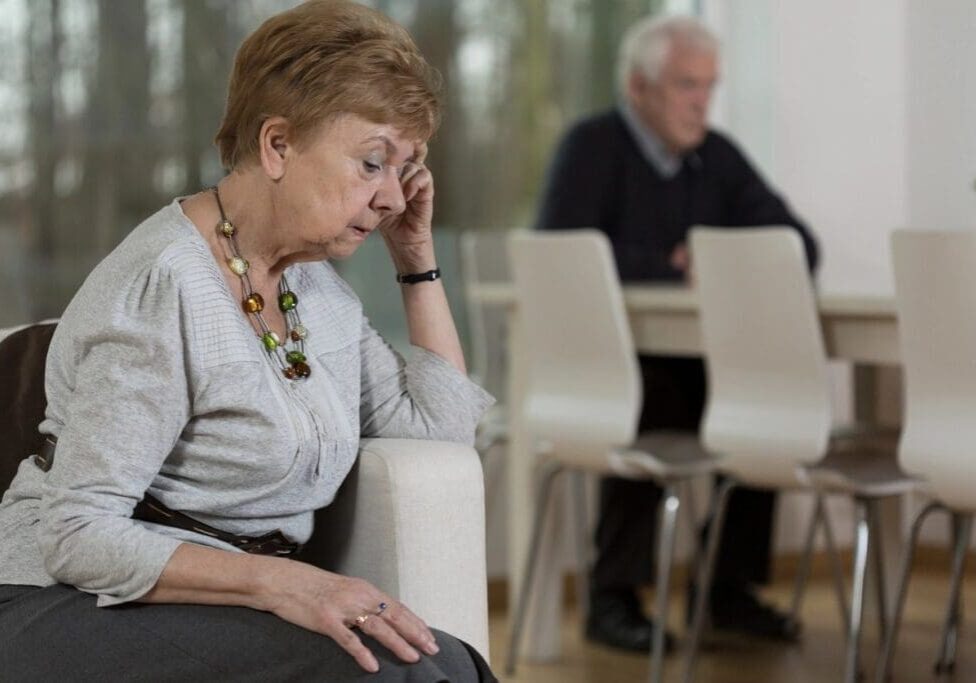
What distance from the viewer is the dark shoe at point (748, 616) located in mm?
3791

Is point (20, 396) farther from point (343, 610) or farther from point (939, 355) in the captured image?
point (939, 355)

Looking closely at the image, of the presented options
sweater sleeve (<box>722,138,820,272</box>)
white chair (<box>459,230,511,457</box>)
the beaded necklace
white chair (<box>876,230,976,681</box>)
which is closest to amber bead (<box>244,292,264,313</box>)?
the beaded necklace

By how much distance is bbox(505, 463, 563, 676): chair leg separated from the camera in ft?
11.9

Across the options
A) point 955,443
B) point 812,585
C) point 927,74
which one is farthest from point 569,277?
point 927,74

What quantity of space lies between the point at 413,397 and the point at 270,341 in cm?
26

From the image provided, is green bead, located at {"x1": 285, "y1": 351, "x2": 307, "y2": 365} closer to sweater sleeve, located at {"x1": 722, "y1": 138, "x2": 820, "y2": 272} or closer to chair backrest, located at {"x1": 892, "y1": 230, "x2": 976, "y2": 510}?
chair backrest, located at {"x1": 892, "y1": 230, "x2": 976, "y2": 510}

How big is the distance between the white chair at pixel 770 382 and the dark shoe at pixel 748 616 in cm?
57

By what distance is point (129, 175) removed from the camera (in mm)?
3988

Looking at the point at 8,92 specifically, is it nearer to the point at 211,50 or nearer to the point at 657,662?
the point at 211,50

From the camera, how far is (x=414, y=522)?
67.9 inches

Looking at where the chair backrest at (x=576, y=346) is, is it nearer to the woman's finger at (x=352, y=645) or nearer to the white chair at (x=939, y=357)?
the white chair at (x=939, y=357)

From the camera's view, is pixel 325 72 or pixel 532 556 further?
pixel 532 556

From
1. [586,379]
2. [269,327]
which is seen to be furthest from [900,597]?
[269,327]

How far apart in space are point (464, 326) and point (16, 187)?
1301 millimetres
